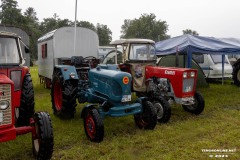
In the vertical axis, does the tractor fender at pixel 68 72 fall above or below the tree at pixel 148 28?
below

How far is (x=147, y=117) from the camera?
497 cm

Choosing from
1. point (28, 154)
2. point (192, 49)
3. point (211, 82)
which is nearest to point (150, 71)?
point (192, 49)

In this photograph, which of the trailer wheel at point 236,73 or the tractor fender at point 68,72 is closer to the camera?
the tractor fender at point 68,72

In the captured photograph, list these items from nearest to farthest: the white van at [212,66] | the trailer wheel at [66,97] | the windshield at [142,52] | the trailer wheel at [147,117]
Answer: the trailer wheel at [147,117], the trailer wheel at [66,97], the windshield at [142,52], the white van at [212,66]

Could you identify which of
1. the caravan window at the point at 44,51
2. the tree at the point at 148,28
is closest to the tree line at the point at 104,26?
the tree at the point at 148,28

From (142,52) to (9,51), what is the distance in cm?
352

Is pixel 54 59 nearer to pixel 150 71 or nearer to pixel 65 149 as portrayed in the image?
pixel 150 71

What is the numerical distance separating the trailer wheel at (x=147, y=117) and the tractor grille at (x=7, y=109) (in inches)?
103

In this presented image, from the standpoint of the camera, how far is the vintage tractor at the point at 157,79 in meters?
5.75

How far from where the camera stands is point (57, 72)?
6258 mm

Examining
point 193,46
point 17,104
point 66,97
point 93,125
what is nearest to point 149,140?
point 93,125

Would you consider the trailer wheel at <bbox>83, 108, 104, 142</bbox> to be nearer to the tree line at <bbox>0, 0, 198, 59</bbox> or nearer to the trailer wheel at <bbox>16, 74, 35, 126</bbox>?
the trailer wheel at <bbox>16, 74, 35, 126</bbox>

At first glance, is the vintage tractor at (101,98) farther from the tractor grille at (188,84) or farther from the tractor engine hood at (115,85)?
the tractor grille at (188,84)

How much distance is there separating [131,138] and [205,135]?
1.45 m
